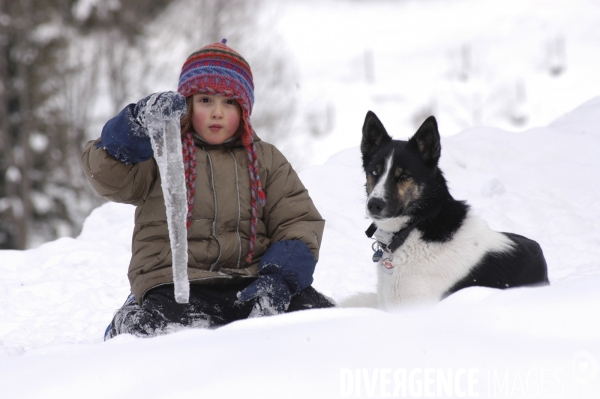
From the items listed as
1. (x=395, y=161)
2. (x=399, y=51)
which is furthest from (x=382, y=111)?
(x=395, y=161)

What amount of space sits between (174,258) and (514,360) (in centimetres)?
149

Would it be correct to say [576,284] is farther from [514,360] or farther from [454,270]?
[454,270]

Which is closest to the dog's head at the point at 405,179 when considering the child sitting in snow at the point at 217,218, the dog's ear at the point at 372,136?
the dog's ear at the point at 372,136

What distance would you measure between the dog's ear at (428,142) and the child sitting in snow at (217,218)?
671 mm

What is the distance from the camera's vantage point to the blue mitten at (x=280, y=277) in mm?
3023

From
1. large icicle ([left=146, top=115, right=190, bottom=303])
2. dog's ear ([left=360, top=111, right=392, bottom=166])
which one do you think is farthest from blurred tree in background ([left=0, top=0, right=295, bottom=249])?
large icicle ([left=146, top=115, right=190, bottom=303])

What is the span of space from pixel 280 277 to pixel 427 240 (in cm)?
82

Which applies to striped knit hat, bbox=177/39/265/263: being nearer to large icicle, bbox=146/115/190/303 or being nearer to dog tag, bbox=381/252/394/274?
large icicle, bbox=146/115/190/303

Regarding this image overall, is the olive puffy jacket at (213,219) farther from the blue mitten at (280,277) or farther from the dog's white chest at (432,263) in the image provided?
the dog's white chest at (432,263)

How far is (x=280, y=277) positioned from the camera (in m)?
3.11

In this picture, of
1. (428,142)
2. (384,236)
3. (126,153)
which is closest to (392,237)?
(384,236)

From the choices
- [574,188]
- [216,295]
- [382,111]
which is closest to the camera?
[216,295]

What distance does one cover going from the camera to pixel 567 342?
1.69 m

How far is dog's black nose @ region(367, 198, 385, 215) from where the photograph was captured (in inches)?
130
